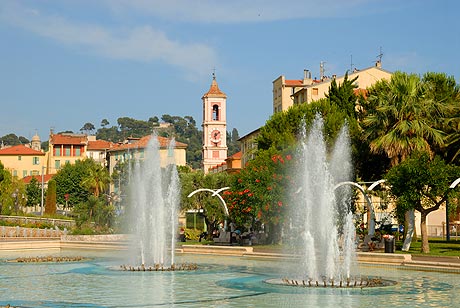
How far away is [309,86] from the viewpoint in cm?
7481

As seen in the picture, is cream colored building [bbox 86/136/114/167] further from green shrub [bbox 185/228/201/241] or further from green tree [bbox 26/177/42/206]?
green shrub [bbox 185/228/201/241]

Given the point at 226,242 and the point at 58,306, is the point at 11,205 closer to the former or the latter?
the point at 226,242

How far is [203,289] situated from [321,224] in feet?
27.8

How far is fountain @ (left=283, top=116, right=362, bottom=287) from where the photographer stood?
23203 millimetres

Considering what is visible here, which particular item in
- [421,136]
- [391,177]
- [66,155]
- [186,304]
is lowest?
[186,304]

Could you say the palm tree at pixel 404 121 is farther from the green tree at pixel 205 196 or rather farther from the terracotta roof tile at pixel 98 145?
the terracotta roof tile at pixel 98 145

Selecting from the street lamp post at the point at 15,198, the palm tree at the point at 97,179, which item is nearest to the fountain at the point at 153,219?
the street lamp post at the point at 15,198

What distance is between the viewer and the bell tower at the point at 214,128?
129625 millimetres

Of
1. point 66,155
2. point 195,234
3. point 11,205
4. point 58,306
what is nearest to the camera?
point 58,306

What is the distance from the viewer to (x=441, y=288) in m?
21.5

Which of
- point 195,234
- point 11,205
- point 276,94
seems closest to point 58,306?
point 195,234

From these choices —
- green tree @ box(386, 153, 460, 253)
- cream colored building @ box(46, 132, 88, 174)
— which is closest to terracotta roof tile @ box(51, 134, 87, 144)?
cream colored building @ box(46, 132, 88, 174)

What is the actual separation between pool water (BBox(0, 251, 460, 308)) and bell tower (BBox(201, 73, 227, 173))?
100 m

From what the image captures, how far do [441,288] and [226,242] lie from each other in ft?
70.3
